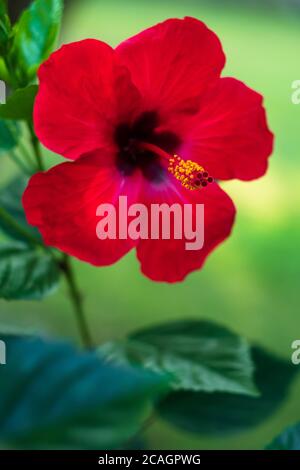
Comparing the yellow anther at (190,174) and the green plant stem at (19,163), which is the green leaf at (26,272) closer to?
the green plant stem at (19,163)

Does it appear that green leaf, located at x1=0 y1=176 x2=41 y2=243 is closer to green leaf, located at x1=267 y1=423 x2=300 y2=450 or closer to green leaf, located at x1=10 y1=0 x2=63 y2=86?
green leaf, located at x1=10 y1=0 x2=63 y2=86

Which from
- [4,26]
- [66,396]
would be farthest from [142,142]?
[66,396]

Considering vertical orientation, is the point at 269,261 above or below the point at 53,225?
above

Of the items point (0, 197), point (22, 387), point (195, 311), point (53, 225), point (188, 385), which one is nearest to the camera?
point (22, 387)

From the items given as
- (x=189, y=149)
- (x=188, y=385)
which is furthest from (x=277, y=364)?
(x=189, y=149)

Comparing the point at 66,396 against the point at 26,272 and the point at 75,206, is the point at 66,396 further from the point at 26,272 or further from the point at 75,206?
the point at 26,272

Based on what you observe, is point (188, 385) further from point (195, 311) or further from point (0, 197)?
point (195, 311)

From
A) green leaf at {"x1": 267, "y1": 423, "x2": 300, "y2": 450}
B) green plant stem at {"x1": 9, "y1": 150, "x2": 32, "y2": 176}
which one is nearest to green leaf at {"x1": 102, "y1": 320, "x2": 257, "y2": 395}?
green leaf at {"x1": 267, "y1": 423, "x2": 300, "y2": 450}
